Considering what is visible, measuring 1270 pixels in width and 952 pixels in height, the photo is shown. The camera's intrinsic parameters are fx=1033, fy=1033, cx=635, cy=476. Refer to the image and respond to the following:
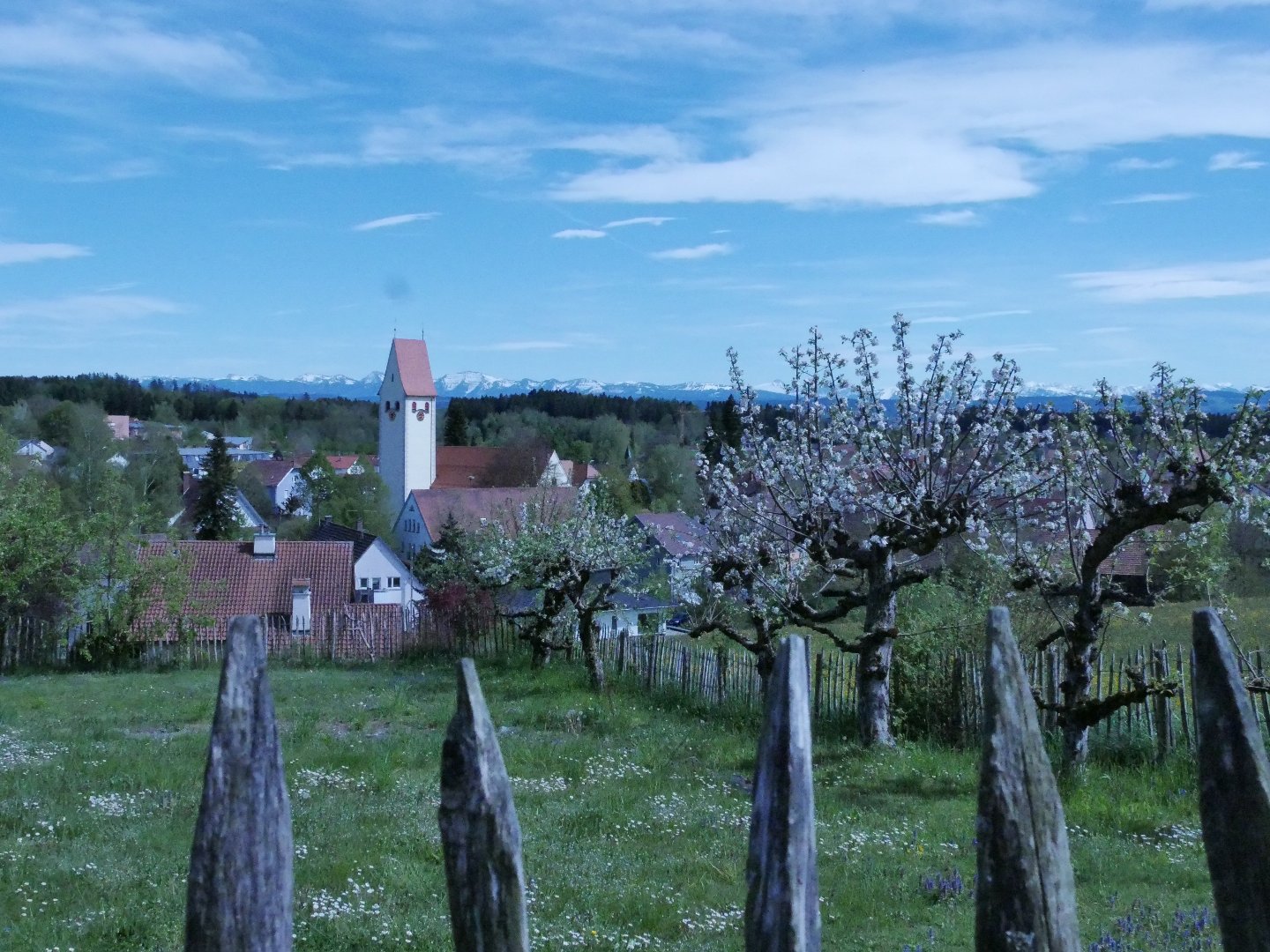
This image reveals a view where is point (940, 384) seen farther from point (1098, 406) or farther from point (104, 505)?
point (104, 505)

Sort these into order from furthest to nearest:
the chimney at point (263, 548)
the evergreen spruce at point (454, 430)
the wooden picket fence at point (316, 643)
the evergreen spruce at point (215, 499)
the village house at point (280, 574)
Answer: the evergreen spruce at point (454, 430), the evergreen spruce at point (215, 499), the chimney at point (263, 548), the village house at point (280, 574), the wooden picket fence at point (316, 643)

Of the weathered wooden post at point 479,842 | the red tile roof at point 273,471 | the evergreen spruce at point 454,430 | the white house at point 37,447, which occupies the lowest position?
the weathered wooden post at point 479,842

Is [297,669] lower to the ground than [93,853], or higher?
lower

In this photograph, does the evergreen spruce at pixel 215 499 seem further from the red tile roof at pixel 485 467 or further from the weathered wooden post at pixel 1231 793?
the weathered wooden post at pixel 1231 793

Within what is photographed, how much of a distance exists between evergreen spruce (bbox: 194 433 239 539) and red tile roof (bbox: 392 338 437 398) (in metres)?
29.4

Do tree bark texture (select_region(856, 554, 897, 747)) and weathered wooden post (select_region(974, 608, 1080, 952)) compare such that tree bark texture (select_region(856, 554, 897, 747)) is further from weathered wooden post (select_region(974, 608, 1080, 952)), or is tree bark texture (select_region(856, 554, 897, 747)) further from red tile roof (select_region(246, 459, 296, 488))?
red tile roof (select_region(246, 459, 296, 488))

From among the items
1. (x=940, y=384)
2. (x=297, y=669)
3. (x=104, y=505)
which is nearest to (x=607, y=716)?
(x=940, y=384)

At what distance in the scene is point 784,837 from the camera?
2.07 meters

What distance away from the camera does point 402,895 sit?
6500mm

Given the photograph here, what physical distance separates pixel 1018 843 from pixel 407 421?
9119cm

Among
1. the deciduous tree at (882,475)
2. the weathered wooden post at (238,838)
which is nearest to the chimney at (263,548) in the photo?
the deciduous tree at (882,475)

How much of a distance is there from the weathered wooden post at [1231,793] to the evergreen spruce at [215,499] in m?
66.0

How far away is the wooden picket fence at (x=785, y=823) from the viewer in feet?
6.38

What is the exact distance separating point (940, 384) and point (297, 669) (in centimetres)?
1545
